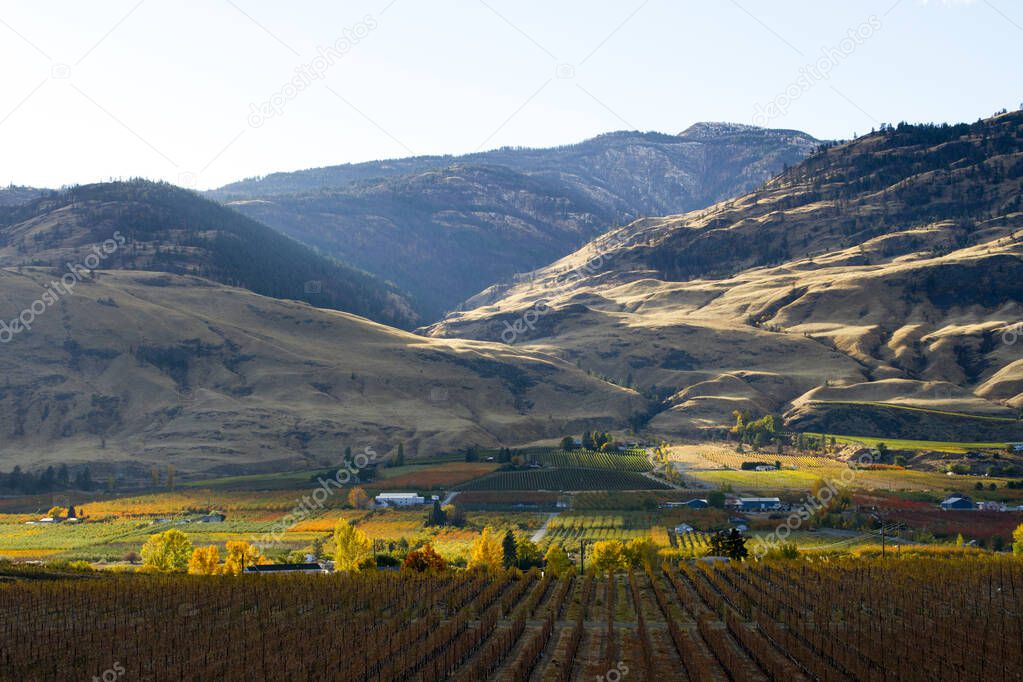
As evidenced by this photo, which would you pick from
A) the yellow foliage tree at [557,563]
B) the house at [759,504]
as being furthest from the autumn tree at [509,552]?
the house at [759,504]

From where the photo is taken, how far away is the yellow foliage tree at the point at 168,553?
385 feet

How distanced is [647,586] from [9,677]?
5512cm

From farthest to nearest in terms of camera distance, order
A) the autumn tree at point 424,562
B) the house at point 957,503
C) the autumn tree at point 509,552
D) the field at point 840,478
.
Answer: the field at point 840,478 → the house at point 957,503 → the autumn tree at point 509,552 → the autumn tree at point 424,562

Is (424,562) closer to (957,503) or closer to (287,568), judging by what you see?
(287,568)

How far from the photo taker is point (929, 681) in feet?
176

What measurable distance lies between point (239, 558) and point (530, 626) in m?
53.4

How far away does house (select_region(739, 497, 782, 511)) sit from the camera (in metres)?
160

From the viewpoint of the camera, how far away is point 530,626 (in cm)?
7300

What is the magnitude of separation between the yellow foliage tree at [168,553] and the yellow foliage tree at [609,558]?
1928 inches

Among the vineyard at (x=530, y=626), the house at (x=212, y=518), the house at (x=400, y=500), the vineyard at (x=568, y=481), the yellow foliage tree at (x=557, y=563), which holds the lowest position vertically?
the vineyard at (x=530, y=626)

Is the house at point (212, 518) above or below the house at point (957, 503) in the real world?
below

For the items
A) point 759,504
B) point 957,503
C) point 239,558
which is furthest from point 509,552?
point 957,503

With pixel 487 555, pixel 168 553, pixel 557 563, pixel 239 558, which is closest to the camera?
pixel 557 563

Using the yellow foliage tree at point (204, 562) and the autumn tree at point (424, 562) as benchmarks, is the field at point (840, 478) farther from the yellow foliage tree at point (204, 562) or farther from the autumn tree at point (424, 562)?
the yellow foliage tree at point (204, 562)
